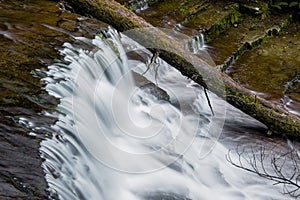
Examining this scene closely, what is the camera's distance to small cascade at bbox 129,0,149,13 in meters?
7.84

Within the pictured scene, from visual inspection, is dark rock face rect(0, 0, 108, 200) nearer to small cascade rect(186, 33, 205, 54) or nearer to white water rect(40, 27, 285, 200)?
white water rect(40, 27, 285, 200)

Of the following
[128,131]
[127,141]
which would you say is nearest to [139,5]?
[128,131]

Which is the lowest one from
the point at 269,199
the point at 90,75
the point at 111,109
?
the point at 269,199

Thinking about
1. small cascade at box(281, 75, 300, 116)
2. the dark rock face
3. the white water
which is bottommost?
small cascade at box(281, 75, 300, 116)

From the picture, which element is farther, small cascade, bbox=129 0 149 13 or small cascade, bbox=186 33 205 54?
small cascade, bbox=129 0 149 13

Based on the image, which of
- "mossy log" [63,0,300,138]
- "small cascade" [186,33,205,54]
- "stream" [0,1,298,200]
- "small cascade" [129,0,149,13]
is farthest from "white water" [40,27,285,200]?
"small cascade" [129,0,149,13]

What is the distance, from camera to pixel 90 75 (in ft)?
17.0

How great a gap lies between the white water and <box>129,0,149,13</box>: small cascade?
1.78 meters

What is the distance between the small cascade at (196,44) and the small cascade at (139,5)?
3.98 ft

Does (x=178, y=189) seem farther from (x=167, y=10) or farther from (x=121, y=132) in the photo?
(x=167, y=10)

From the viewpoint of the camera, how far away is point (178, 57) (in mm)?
4742

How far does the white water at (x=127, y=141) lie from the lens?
12.9ft

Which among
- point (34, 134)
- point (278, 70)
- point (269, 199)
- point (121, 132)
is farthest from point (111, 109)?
point (278, 70)

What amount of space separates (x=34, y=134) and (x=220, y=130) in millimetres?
2813
